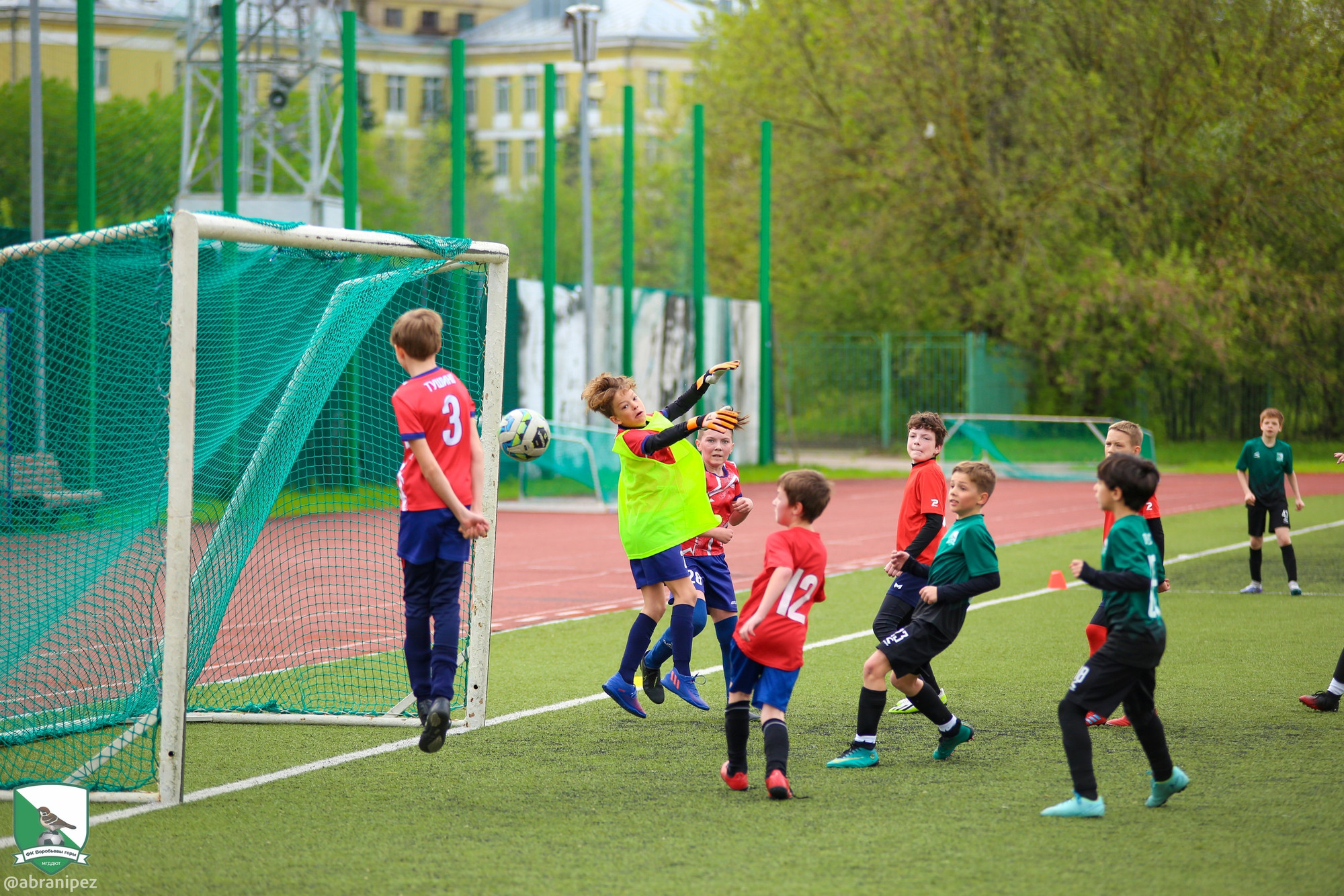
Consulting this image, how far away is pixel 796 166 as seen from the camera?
31.1 meters

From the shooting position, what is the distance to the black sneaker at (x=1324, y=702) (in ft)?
22.7

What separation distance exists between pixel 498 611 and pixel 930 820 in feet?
20.6

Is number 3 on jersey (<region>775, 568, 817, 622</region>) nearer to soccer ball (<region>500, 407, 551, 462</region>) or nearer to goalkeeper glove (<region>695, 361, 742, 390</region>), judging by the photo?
goalkeeper glove (<region>695, 361, 742, 390</region>)

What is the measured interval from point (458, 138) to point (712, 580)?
46.6 ft

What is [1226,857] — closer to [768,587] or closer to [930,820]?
[930,820]

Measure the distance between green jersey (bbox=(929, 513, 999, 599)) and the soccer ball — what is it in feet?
8.20

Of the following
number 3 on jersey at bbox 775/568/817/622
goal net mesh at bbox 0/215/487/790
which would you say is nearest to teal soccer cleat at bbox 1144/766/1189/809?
number 3 on jersey at bbox 775/568/817/622

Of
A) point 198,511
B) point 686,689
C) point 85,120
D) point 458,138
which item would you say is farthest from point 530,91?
point 686,689

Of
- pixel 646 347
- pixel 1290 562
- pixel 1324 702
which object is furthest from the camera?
pixel 646 347

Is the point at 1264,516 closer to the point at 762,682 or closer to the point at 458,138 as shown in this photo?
the point at 762,682

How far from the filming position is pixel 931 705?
5895 millimetres

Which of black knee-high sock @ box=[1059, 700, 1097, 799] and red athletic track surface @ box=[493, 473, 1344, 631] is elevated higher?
black knee-high sock @ box=[1059, 700, 1097, 799]

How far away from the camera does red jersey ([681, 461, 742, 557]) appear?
702 centimetres

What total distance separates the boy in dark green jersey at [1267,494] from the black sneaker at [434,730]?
8.47m
